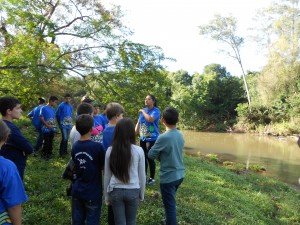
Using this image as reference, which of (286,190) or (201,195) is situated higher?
(201,195)

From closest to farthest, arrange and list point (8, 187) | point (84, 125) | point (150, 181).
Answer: point (8, 187) → point (84, 125) → point (150, 181)

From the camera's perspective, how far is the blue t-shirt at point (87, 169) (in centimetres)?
304

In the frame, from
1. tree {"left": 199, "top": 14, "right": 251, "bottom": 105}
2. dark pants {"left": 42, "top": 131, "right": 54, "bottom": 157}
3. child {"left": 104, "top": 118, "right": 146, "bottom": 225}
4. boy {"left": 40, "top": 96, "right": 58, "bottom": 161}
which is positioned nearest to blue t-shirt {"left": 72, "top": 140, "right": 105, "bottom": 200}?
child {"left": 104, "top": 118, "right": 146, "bottom": 225}

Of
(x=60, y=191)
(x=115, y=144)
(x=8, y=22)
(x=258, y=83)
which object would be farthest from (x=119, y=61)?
(x=258, y=83)

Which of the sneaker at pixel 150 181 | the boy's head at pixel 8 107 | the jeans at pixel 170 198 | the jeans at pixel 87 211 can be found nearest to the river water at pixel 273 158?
the sneaker at pixel 150 181

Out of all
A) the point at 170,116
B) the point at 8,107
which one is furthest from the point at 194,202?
the point at 8,107

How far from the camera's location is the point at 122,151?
9.76 feet

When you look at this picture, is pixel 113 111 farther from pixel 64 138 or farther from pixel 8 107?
pixel 64 138

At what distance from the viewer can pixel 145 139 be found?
5207 mm

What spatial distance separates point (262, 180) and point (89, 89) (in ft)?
22.1

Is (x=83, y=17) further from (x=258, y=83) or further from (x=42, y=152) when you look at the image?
(x=258, y=83)

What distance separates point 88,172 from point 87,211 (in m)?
0.43

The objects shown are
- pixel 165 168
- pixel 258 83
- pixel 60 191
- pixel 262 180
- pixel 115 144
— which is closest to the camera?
pixel 115 144

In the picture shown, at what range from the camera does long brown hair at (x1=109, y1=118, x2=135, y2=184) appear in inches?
117
